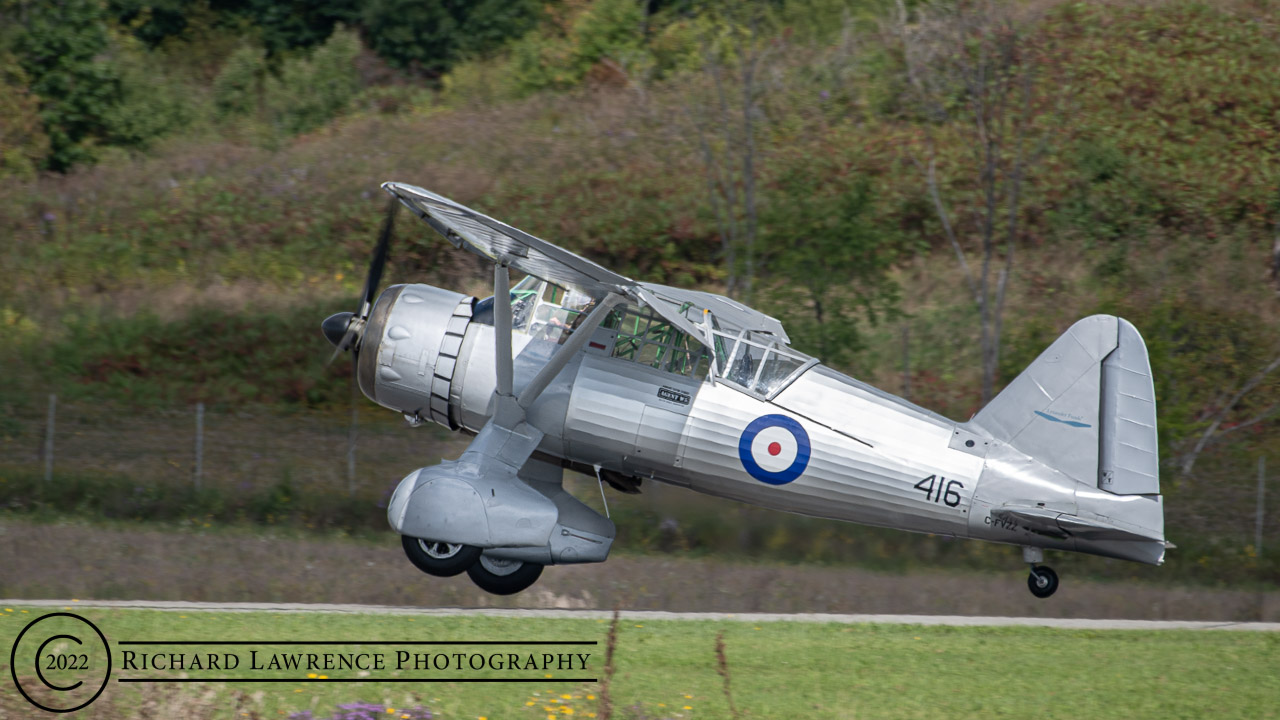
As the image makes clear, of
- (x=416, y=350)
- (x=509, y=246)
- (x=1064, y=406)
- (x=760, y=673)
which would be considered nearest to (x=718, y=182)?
(x=760, y=673)

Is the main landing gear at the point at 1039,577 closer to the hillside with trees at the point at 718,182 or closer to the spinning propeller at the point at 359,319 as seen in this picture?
the spinning propeller at the point at 359,319

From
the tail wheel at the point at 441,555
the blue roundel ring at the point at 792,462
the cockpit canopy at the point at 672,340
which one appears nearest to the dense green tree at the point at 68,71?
the cockpit canopy at the point at 672,340

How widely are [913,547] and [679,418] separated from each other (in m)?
7.91

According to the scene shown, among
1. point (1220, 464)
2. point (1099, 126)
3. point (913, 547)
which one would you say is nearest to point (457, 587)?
point (913, 547)

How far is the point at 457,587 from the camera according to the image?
1695cm

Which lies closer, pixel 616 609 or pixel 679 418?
pixel 679 418

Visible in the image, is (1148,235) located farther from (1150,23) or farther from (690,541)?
(690,541)

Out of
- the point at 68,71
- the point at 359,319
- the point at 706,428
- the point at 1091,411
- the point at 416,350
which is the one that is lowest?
the point at 706,428

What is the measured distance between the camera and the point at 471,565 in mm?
10984

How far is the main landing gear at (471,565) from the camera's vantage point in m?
10.9

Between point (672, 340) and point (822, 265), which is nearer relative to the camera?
point (672, 340)

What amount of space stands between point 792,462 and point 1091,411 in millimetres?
2548

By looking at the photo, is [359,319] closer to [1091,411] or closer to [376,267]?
[376,267]

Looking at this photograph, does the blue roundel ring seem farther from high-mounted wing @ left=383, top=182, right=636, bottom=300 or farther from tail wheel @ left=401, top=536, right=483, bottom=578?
tail wheel @ left=401, top=536, right=483, bottom=578
